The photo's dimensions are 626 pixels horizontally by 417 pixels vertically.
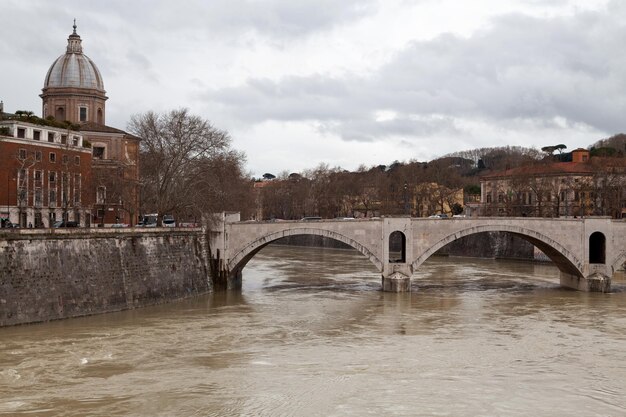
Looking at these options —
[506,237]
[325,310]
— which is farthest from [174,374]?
[506,237]

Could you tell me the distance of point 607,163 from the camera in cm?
5900

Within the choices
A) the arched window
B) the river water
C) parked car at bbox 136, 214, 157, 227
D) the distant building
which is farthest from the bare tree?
the distant building

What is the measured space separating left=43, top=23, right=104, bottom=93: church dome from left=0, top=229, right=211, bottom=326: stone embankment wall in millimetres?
23219

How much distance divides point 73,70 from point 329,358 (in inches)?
1500

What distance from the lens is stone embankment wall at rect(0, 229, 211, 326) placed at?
23406 millimetres

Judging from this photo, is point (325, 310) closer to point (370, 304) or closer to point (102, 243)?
point (370, 304)

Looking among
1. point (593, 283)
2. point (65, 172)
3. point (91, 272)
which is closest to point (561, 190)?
point (593, 283)

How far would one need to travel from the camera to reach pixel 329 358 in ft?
64.4

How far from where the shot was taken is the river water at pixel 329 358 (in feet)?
51.4

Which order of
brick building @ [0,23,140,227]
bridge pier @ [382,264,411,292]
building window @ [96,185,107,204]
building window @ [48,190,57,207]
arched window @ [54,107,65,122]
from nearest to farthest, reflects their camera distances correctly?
1. bridge pier @ [382,264,411,292]
2. building window @ [96,185,107,204]
3. brick building @ [0,23,140,227]
4. building window @ [48,190,57,207]
5. arched window @ [54,107,65,122]

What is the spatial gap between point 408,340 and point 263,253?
38212mm

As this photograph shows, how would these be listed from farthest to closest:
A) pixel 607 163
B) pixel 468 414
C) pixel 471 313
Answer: pixel 607 163 < pixel 471 313 < pixel 468 414

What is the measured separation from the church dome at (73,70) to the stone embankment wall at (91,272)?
914 inches

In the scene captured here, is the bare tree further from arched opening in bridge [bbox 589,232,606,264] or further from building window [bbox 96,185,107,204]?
arched opening in bridge [bbox 589,232,606,264]
